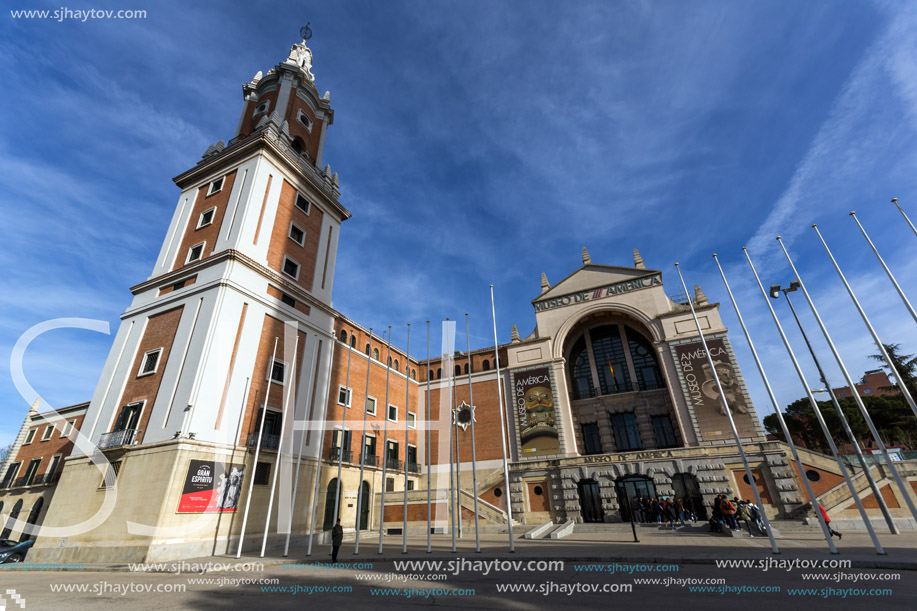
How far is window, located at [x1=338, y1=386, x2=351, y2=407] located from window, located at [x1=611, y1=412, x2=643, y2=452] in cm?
1987

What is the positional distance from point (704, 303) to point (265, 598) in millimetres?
30659

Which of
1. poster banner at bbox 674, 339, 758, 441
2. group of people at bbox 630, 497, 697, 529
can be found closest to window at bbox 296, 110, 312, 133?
poster banner at bbox 674, 339, 758, 441

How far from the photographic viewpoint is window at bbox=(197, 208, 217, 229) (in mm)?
27516

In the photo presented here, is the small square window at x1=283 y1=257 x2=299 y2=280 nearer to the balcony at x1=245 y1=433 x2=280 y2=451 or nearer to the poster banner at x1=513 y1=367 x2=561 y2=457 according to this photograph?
the balcony at x1=245 y1=433 x2=280 y2=451

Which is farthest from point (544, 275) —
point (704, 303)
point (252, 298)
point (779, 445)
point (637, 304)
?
point (252, 298)

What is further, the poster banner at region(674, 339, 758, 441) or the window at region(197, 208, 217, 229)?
the window at region(197, 208, 217, 229)

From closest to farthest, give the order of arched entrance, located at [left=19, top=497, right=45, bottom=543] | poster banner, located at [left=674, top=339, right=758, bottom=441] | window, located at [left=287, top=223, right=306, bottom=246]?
poster banner, located at [left=674, top=339, right=758, bottom=441]
window, located at [left=287, top=223, right=306, bottom=246]
arched entrance, located at [left=19, top=497, right=45, bottom=543]

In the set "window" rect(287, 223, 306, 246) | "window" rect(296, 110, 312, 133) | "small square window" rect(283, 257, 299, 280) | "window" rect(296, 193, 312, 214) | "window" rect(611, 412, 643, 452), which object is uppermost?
"window" rect(296, 110, 312, 133)

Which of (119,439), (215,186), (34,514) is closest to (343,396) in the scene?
(119,439)

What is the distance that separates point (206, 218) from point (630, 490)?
109 ft

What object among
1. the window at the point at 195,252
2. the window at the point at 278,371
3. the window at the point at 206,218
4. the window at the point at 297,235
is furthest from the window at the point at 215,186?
the window at the point at 278,371

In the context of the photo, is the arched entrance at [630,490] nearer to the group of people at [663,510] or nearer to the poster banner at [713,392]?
the group of people at [663,510]

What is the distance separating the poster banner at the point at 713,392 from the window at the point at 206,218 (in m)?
33.2

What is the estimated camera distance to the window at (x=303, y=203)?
30677 mm
